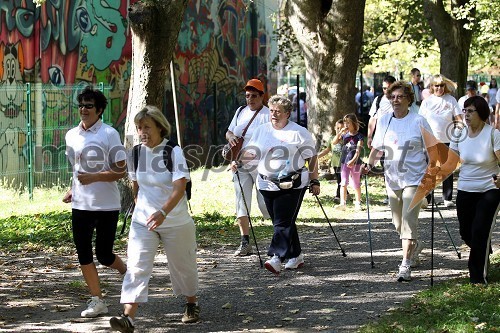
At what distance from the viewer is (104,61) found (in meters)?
24.1

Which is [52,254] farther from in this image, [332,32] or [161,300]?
[332,32]

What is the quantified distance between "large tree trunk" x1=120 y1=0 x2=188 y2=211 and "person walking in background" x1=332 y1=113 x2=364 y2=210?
10.9 ft

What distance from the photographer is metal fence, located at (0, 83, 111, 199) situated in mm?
18750

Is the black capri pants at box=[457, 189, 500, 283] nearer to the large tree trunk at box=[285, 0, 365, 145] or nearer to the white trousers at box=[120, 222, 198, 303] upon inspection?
the white trousers at box=[120, 222, 198, 303]

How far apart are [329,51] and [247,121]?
10.3 meters

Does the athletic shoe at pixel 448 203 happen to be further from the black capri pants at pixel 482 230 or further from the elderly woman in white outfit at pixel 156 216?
the elderly woman in white outfit at pixel 156 216

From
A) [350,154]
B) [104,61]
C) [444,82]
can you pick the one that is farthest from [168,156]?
[104,61]

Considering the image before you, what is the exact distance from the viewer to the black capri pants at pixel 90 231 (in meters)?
8.65

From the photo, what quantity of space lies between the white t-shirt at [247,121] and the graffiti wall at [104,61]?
26.0 ft

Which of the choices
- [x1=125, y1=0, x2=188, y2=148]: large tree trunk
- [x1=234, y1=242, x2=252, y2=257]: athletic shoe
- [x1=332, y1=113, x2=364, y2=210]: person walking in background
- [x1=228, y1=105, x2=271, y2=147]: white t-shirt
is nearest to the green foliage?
[x1=234, y1=242, x2=252, y2=257]: athletic shoe

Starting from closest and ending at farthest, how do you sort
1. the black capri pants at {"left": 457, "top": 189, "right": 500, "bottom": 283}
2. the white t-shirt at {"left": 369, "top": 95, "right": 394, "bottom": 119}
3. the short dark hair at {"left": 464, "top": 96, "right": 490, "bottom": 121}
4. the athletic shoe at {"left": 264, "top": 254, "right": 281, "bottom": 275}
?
the black capri pants at {"left": 457, "top": 189, "right": 500, "bottom": 283} < the short dark hair at {"left": 464, "top": 96, "right": 490, "bottom": 121} < the athletic shoe at {"left": 264, "top": 254, "right": 281, "bottom": 275} < the white t-shirt at {"left": 369, "top": 95, "right": 394, "bottom": 119}

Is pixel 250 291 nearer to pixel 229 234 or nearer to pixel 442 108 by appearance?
pixel 229 234

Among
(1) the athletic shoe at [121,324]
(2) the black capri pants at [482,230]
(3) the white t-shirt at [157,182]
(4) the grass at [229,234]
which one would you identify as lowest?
(4) the grass at [229,234]

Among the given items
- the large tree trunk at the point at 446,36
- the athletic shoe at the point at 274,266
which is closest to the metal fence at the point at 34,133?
the athletic shoe at the point at 274,266
